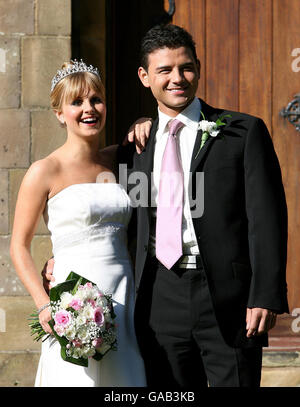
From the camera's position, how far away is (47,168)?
10.9 feet

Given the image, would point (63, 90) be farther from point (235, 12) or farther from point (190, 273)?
point (235, 12)

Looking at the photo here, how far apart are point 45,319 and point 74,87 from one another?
1074 millimetres

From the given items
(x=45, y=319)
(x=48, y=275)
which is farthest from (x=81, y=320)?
(x=48, y=275)

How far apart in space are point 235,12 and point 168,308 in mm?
2414

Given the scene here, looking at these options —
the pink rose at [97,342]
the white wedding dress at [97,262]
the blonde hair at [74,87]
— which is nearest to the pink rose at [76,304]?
the pink rose at [97,342]

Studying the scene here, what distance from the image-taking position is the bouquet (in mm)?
2963

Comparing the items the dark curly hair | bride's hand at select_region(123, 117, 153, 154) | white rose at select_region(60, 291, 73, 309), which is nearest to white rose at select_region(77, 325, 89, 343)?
white rose at select_region(60, 291, 73, 309)

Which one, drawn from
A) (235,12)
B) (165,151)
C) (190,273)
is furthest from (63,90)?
(235,12)

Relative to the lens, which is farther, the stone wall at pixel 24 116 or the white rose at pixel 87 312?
the stone wall at pixel 24 116

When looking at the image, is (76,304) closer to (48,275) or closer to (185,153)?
(48,275)

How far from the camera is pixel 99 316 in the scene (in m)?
2.99

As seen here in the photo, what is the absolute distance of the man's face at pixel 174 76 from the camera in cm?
319

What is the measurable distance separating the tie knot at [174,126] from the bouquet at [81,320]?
0.76 meters

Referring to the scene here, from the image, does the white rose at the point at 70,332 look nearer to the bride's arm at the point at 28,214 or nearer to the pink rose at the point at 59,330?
the pink rose at the point at 59,330
